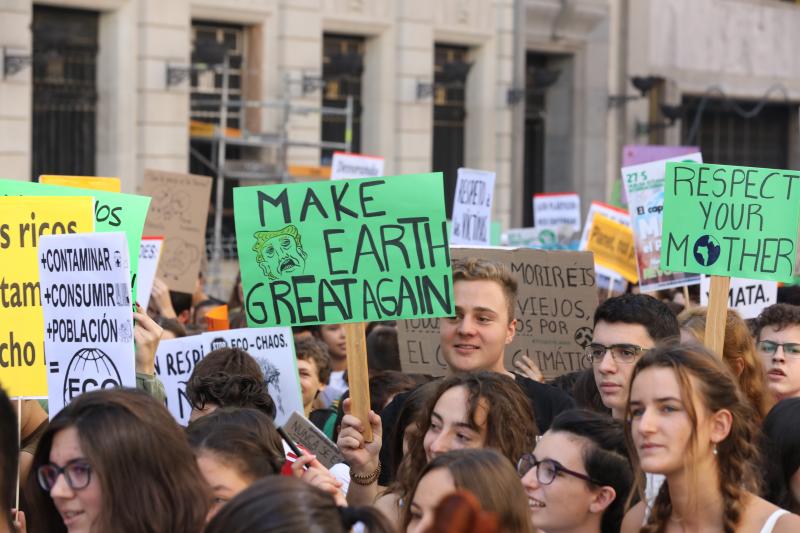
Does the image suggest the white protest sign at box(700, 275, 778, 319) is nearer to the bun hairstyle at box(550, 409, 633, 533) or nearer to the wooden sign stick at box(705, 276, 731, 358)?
the wooden sign stick at box(705, 276, 731, 358)

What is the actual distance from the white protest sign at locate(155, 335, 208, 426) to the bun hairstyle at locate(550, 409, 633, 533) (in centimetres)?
254

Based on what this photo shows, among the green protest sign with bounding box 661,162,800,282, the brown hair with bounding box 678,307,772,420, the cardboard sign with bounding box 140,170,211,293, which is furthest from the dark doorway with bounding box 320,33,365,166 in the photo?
the brown hair with bounding box 678,307,772,420

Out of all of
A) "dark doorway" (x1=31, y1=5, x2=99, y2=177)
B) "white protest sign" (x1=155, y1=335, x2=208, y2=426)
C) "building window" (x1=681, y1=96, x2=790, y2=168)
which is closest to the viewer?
"white protest sign" (x1=155, y1=335, x2=208, y2=426)

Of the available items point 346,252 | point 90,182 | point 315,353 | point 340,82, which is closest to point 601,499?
point 346,252

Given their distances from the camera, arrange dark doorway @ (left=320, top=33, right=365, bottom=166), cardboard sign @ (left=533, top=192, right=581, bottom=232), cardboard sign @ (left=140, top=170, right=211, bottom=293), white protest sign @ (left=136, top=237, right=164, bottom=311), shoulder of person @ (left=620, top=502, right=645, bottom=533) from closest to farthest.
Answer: shoulder of person @ (left=620, top=502, right=645, bottom=533) < white protest sign @ (left=136, top=237, right=164, bottom=311) < cardboard sign @ (left=140, top=170, right=211, bottom=293) < cardboard sign @ (left=533, top=192, right=581, bottom=232) < dark doorway @ (left=320, top=33, right=365, bottom=166)

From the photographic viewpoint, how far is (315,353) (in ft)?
→ 25.0

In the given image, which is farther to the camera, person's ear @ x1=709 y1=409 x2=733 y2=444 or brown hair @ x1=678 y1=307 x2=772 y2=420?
brown hair @ x1=678 y1=307 x2=772 y2=420

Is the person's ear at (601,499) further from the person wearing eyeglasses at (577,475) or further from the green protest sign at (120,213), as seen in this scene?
the green protest sign at (120,213)

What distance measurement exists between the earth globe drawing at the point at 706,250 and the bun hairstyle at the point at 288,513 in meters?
3.49

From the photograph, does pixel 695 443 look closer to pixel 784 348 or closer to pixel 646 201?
pixel 784 348

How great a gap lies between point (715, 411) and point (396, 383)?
2540mm

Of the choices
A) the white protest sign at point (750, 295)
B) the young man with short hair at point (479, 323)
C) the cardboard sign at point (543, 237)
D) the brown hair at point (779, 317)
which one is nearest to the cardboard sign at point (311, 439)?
the young man with short hair at point (479, 323)

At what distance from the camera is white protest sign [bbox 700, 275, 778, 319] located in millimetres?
8636

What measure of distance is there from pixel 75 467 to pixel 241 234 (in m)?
2.22
